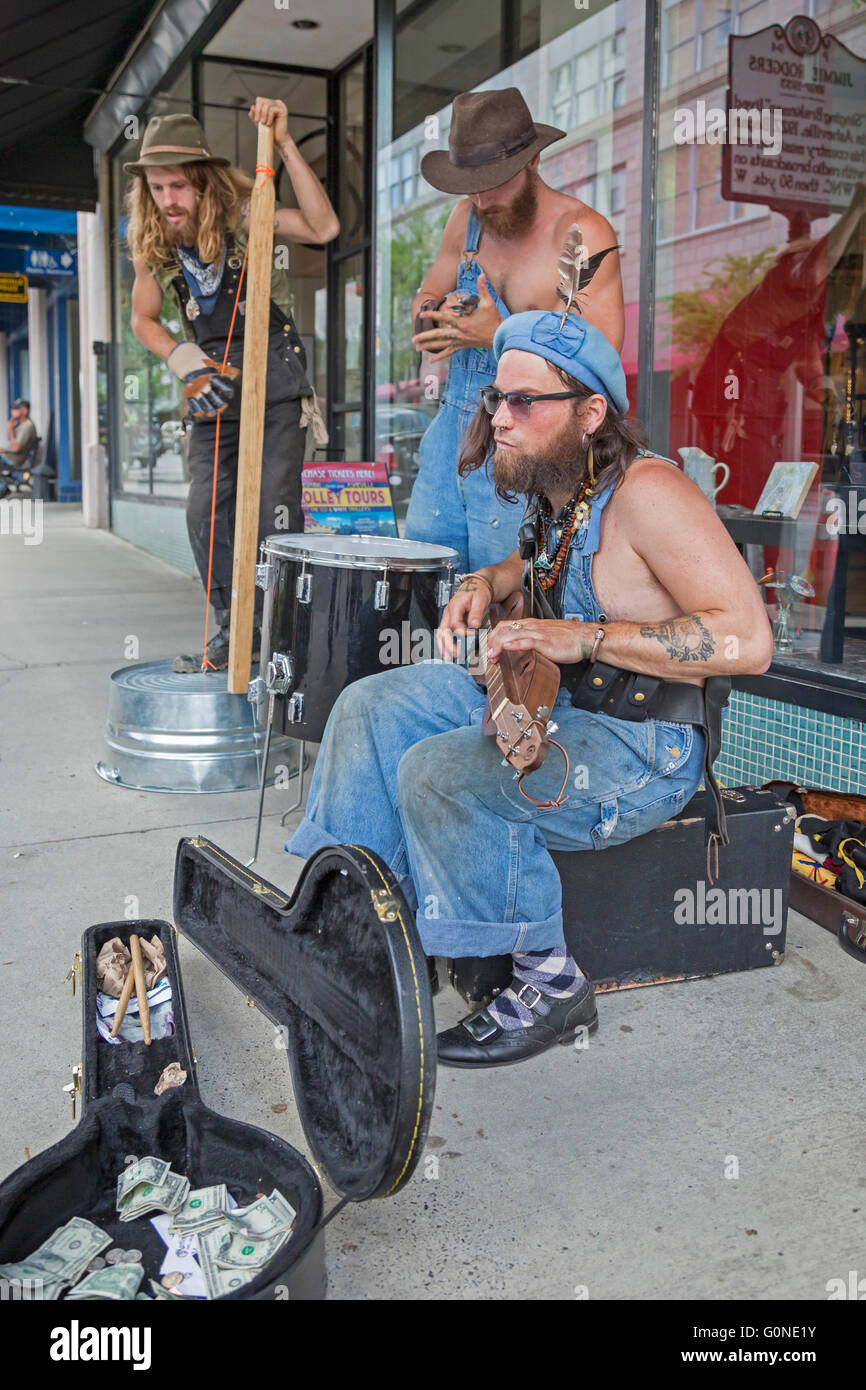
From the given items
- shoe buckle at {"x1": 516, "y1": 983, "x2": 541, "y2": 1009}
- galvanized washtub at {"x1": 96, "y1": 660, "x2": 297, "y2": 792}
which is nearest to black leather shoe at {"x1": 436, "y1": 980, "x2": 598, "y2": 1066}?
shoe buckle at {"x1": 516, "y1": 983, "x2": 541, "y2": 1009}

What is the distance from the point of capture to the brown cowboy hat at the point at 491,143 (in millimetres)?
3156

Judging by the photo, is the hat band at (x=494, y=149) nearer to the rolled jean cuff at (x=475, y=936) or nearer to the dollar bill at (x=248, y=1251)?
the rolled jean cuff at (x=475, y=936)

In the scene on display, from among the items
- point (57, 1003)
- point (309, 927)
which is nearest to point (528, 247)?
point (309, 927)

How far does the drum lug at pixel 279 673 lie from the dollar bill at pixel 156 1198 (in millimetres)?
1641

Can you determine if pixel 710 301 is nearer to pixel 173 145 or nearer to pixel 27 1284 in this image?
pixel 173 145

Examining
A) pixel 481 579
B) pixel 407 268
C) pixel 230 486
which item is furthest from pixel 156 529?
pixel 481 579

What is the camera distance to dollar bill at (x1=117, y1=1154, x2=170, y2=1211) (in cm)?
187

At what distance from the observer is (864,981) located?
2869 mm

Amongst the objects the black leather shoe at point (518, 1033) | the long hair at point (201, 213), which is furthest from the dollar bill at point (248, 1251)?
the long hair at point (201, 213)

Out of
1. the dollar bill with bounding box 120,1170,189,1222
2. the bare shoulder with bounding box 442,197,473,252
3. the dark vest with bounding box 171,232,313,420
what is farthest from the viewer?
the dark vest with bounding box 171,232,313,420

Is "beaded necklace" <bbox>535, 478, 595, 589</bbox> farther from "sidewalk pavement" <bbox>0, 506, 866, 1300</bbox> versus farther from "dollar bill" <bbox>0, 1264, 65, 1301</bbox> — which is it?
"dollar bill" <bbox>0, 1264, 65, 1301</bbox>

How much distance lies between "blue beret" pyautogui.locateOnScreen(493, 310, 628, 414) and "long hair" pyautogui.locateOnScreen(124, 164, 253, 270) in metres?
2.28

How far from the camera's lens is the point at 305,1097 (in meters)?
2.04
